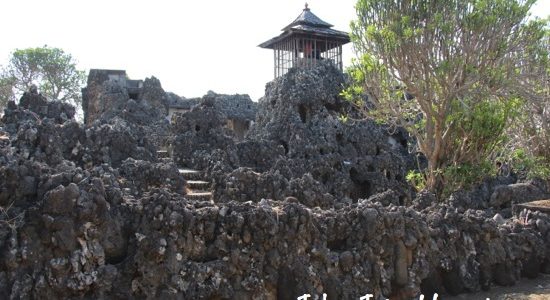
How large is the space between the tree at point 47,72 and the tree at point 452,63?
2980cm

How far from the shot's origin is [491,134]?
11484 mm

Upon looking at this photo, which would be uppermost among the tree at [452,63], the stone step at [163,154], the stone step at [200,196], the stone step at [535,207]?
the tree at [452,63]

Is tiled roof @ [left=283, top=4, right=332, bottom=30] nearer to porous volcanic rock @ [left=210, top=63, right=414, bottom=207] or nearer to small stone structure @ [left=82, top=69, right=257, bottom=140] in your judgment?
small stone structure @ [left=82, top=69, right=257, bottom=140]

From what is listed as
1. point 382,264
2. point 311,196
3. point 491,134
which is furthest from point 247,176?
point 491,134

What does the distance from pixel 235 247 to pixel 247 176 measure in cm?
380

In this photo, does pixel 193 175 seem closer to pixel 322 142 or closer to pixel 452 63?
pixel 322 142

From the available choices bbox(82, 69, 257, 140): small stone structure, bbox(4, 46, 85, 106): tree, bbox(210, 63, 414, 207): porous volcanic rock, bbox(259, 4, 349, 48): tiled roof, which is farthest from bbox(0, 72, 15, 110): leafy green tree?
bbox(210, 63, 414, 207): porous volcanic rock

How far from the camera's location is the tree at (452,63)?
433 inches

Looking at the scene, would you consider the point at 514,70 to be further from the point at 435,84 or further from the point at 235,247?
the point at 235,247

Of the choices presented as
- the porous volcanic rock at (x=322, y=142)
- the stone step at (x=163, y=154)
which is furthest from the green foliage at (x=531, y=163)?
the stone step at (x=163, y=154)

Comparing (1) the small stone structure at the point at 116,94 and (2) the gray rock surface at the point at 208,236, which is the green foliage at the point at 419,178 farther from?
(1) the small stone structure at the point at 116,94

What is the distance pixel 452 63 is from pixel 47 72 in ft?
107

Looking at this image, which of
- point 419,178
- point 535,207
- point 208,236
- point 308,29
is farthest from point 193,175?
point 308,29

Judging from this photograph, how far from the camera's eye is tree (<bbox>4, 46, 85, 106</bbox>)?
36.7 m
